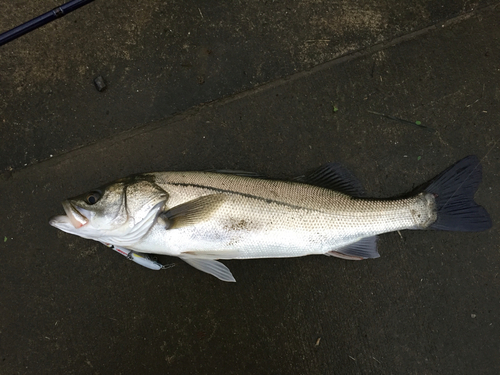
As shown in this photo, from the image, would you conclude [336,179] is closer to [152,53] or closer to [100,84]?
[152,53]

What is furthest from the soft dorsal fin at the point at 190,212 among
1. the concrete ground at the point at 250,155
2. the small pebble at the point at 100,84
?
the small pebble at the point at 100,84

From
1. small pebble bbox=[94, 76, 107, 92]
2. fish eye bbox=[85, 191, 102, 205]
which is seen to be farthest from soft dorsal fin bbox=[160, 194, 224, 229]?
small pebble bbox=[94, 76, 107, 92]

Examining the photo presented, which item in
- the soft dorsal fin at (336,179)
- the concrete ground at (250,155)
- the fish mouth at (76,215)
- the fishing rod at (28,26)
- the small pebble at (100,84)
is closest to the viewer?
the fish mouth at (76,215)

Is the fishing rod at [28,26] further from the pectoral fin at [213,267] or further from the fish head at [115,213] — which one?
the pectoral fin at [213,267]

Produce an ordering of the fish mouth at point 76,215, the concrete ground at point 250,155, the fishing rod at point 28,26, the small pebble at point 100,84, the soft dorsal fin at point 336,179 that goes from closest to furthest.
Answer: the fish mouth at point 76,215
the fishing rod at point 28,26
the soft dorsal fin at point 336,179
the concrete ground at point 250,155
the small pebble at point 100,84

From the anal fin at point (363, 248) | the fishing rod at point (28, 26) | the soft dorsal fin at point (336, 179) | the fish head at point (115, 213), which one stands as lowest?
the anal fin at point (363, 248)

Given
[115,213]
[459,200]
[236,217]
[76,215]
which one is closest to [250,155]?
[236,217]

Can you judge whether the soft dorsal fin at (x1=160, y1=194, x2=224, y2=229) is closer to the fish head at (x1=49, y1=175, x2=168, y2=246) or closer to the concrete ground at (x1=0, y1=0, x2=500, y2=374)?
the fish head at (x1=49, y1=175, x2=168, y2=246)
